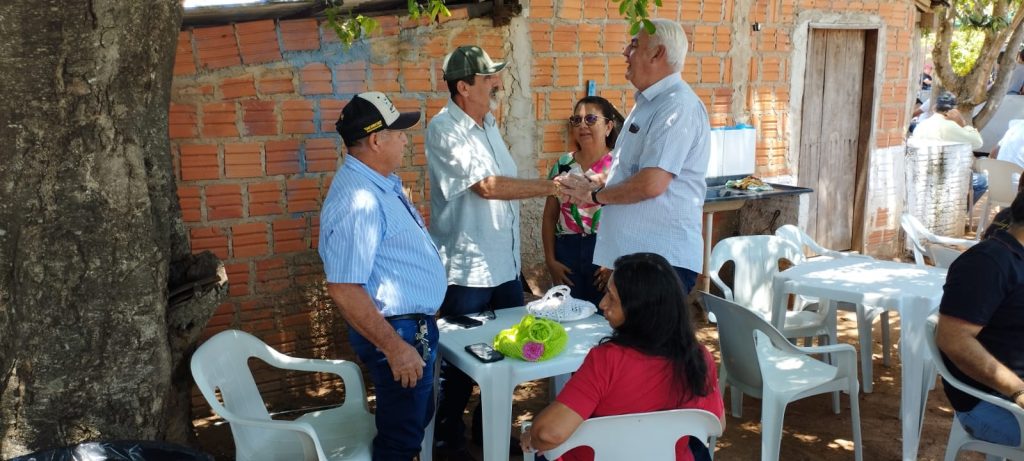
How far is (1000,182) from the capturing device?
8766mm

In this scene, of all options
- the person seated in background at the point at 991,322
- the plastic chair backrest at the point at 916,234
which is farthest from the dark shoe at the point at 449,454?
the plastic chair backrest at the point at 916,234

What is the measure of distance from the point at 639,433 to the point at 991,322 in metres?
1.63

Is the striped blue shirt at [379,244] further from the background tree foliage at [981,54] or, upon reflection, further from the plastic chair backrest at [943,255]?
the background tree foliage at [981,54]

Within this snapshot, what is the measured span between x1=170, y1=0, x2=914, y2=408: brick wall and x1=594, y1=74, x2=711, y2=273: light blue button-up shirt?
187cm

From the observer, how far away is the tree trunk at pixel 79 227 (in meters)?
2.56

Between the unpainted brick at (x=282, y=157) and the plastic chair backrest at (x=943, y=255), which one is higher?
the unpainted brick at (x=282, y=157)

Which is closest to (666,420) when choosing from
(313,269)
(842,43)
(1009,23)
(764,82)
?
(313,269)

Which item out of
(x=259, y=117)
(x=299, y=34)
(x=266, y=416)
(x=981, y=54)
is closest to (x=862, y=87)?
(x=981, y=54)

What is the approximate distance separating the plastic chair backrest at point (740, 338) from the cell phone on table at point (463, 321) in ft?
3.56

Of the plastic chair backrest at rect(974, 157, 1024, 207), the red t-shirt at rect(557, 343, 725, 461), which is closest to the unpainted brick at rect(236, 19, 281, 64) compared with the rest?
the red t-shirt at rect(557, 343, 725, 461)

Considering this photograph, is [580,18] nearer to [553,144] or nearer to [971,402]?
[553,144]

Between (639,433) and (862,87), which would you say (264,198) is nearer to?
(639,433)

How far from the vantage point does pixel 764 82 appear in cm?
688

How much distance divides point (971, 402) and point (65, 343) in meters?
3.37
